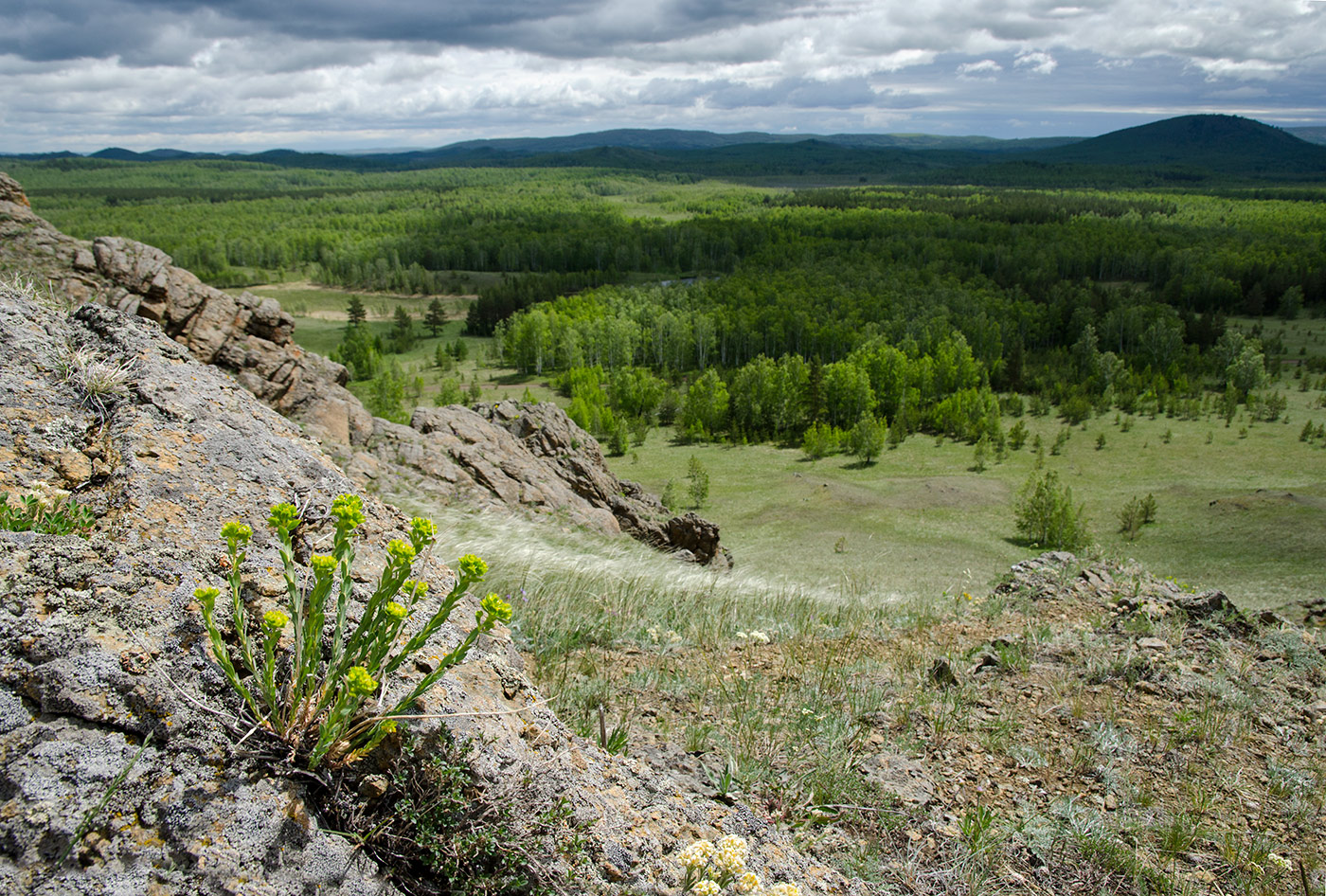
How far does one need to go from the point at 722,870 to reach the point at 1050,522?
35.4 m

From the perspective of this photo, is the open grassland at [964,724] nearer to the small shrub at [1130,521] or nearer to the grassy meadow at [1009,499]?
the grassy meadow at [1009,499]

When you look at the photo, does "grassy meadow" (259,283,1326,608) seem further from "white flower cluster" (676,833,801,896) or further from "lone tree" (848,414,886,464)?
"white flower cluster" (676,833,801,896)

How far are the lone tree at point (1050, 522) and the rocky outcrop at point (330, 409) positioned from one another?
744 inches

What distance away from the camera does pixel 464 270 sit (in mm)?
141000

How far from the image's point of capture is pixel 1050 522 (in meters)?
33.4

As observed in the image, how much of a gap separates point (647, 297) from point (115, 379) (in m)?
90.3

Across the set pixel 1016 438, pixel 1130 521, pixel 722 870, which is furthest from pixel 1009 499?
pixel 722 870

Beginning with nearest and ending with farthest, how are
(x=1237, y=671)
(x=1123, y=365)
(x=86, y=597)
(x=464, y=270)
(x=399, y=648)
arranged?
1. (x=86, y=597)
2. (x=399, y=648)
3. (x=1237, y=671)
4. (x=1123, y=365)
5. (x=464, y=270)

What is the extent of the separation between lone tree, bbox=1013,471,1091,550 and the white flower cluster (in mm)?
33156

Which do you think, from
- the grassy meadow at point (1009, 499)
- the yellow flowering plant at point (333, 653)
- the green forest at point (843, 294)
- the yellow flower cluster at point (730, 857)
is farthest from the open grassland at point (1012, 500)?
the yellow flowering plant at point (333, 653)

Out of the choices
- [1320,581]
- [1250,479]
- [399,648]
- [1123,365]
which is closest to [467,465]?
[399,648]

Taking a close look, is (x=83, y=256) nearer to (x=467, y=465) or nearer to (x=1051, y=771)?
(x=467, y=465)

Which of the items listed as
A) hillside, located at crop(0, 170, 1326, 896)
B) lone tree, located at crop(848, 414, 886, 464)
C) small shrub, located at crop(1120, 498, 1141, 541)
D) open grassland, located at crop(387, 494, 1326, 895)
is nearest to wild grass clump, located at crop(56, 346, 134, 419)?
hillside, located at crop(0, 170, 1326, 896)

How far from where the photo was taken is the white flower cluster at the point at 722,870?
2879 mm
